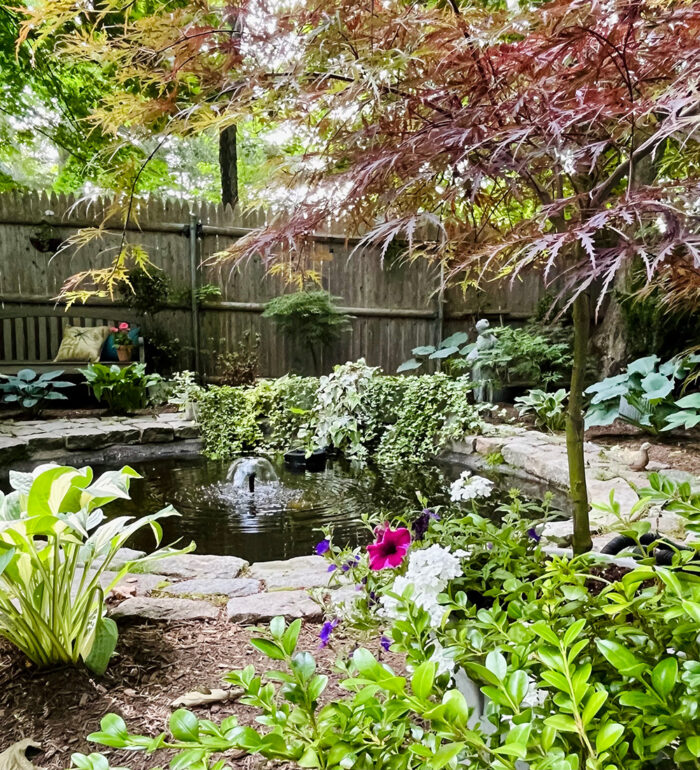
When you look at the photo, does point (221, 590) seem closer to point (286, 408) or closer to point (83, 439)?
point (83, 439)

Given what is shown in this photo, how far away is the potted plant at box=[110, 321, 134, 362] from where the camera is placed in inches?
206

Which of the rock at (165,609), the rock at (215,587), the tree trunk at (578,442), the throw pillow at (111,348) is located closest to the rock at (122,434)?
the throw pillow at (111,348)

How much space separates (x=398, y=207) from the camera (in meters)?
1.14

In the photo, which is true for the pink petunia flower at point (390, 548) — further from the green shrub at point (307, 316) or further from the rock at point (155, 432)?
the green shrub at point (307, 316)

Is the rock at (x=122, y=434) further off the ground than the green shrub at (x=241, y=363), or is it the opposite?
the green shrub at (x=241, y=363)

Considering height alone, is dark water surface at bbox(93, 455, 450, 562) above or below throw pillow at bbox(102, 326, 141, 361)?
below

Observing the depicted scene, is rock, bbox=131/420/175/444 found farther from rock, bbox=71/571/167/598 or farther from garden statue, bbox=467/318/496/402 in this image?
garden statue, bbox=467/318/496/402

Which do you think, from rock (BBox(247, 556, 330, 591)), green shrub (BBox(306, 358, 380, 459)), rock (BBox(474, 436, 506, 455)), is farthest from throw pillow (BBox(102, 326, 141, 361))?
rock (BBox(247, 556, 330, 591))

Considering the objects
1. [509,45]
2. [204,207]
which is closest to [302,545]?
[509,45]

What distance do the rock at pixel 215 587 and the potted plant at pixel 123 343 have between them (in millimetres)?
4093

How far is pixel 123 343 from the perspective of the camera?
17.2 feet

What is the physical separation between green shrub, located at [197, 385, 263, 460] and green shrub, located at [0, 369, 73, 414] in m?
1.21

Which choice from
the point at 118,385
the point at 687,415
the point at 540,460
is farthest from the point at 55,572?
the point at 118,385

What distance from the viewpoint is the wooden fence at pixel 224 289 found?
18.1ft
